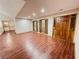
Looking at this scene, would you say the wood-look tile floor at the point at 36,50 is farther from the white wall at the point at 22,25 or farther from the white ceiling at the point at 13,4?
the white wall at the point at 22,25

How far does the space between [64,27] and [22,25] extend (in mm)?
5943

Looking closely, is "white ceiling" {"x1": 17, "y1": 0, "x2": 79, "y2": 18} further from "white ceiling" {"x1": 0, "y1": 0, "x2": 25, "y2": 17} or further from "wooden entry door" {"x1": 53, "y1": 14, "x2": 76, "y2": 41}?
"wooden entry door" {"x1": 53, "y1": 14, "x2": 76, "y2": 41}

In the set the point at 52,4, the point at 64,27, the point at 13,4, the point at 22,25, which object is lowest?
the point at 64,27

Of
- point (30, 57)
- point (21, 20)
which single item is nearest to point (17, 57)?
point (30, 57)

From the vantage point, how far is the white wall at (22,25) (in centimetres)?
749

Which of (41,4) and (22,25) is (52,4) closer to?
(41,4)

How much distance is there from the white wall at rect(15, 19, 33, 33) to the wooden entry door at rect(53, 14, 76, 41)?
4.98 meters

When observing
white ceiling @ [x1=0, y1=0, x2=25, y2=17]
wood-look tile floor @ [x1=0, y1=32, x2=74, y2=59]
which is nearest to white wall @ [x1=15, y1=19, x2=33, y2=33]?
white ceiling @ [x1=0, y1=0, x2=25, y2=17]

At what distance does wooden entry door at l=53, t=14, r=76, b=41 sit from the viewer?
404 centimetres

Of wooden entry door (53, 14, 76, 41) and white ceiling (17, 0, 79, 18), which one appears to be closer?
white ceiling (17, 0, 79, 18)

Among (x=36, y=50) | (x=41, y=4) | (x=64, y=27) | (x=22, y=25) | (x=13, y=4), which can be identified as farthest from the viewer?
(x=22, y=25)

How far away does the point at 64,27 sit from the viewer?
4.54 meters

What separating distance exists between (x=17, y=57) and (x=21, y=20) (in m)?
6.49

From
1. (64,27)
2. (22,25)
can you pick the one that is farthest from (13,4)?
(22,25)
